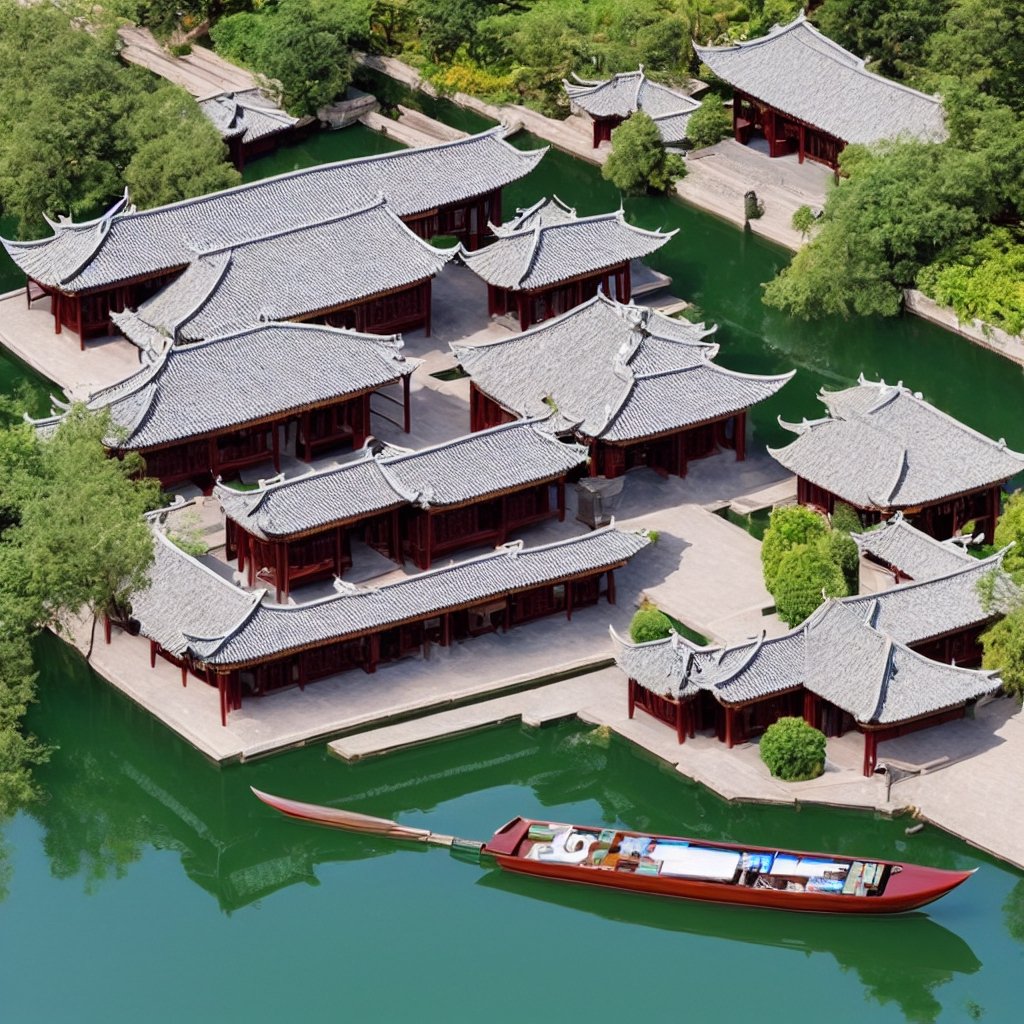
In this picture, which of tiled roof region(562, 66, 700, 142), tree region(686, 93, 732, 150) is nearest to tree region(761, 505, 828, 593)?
tiled roof region(562, 66, 700, 142)

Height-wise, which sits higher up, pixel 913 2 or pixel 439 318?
pixel 913 2

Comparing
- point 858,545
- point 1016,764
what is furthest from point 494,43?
point 1016,764

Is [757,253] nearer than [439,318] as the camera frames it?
No

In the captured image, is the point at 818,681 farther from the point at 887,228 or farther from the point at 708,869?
the point at 887,228

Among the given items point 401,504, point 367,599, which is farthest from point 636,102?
point 367,599

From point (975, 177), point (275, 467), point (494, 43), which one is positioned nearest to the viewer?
point (275, 467)

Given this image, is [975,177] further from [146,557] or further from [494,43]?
[146,557]

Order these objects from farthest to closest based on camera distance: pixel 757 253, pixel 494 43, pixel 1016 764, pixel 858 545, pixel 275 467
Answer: pixel 494 43 → pixel 757 253 → pixel 275 467 → pixel 858 545 → pixel 1016 764

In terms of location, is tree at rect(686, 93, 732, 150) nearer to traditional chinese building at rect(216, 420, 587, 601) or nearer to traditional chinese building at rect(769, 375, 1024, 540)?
traditional chinese building at rect(769, 375, 1024, 540)
